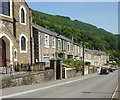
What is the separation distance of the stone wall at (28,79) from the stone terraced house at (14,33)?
3.73 metres

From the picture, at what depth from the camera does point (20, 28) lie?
27766 mm

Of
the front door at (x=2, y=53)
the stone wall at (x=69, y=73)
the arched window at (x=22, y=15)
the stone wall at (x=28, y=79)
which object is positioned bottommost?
the stone wall at (x=69, y=73)

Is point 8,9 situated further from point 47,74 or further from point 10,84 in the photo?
point 10,84

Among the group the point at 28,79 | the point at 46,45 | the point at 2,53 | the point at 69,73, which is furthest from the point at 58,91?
the point at 46,45

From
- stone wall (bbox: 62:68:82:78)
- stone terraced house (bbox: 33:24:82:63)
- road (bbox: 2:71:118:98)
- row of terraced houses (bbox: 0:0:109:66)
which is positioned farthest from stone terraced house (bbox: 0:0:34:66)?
road (bbox: 2:71:118:98)

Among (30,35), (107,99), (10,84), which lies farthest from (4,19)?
(107,99)

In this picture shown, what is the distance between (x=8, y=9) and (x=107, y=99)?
55.1ft

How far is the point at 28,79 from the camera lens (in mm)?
20062

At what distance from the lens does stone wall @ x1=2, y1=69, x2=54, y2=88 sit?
16694mm

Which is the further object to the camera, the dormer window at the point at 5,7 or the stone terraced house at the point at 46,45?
the stone terraced house at the point at 46,45

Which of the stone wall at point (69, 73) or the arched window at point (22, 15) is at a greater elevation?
the arched window at point (22, 15)

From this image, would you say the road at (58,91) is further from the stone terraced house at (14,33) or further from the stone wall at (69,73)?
the stone wall at (69,73)

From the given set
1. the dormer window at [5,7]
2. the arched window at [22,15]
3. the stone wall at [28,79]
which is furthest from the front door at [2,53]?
the arched window at [22,15]

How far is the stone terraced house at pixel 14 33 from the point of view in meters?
24.0
